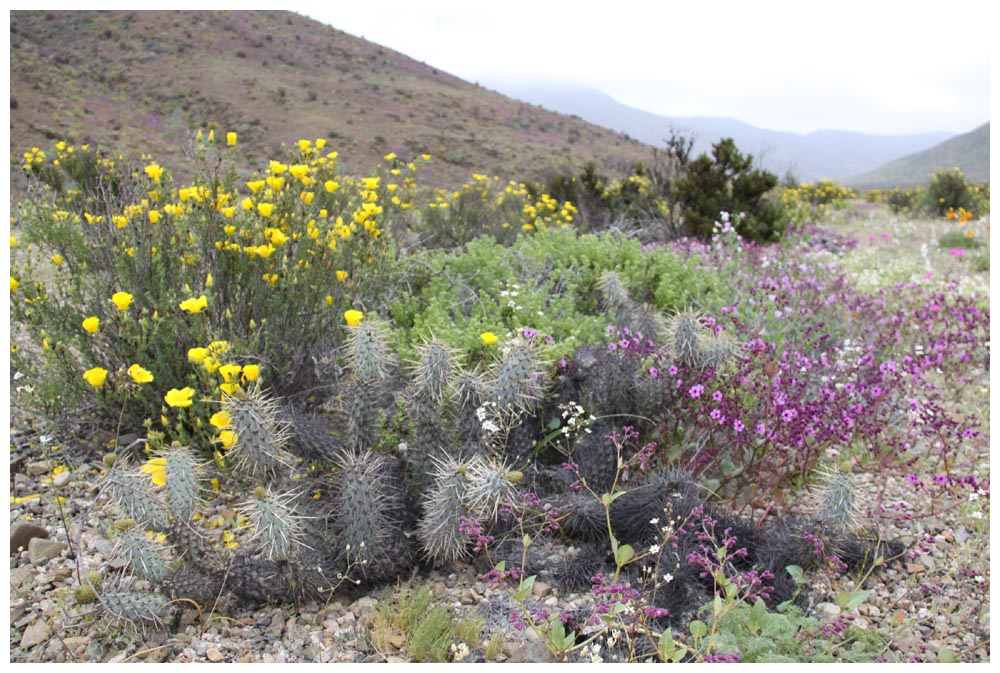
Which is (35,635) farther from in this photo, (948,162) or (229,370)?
(948,162)

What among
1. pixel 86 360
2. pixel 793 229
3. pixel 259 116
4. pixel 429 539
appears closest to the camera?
pixel 429 539

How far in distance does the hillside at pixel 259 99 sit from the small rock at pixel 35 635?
51.8ft

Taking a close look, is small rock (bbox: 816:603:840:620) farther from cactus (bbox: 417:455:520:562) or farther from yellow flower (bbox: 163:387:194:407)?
yellow flower (bbox: 163:387:194:407)

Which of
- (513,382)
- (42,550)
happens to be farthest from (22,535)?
(513,382)

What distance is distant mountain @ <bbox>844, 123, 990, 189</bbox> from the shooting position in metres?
45.3

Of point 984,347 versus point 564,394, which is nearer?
point 564,394

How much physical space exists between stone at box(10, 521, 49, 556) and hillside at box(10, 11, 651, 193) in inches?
598

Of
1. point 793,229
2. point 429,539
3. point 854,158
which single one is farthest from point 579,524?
point 854,158

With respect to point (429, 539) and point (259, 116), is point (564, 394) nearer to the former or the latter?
point (429, 539)

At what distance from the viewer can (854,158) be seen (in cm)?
19912

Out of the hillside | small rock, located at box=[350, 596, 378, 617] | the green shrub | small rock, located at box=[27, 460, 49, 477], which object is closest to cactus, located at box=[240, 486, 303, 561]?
small rock, located at box=[350, 596, 378, 617]

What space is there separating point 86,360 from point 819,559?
3540 millimetres

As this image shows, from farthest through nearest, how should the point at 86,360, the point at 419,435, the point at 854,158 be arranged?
the point at 854,158 → the point at 86,360 → the point at 419,435

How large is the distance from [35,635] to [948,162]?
61797 millimetres
